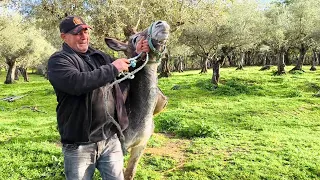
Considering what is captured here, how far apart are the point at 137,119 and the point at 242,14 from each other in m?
25.3

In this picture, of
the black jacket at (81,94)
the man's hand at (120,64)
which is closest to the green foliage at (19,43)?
the black jacket at (81,94)

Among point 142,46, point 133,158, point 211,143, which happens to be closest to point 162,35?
point 142,46

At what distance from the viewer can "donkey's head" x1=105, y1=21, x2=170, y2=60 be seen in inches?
145

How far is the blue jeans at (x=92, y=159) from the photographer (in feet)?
11.4

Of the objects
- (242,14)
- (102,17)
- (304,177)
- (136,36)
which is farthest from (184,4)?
(136,36)

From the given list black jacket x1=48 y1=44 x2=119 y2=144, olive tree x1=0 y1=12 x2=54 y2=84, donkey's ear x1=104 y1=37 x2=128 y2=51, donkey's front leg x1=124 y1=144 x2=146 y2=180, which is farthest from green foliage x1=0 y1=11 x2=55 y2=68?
black jacket x1=48 y1=44 x2=119 y2=144

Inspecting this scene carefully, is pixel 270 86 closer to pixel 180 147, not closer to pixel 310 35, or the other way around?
pixel 310 35

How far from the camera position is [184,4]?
2309cm

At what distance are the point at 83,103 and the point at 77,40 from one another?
70 cm

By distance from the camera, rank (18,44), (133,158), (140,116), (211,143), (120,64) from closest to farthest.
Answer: (120,64), (140,116), (133,158), (211,143), (18,44)

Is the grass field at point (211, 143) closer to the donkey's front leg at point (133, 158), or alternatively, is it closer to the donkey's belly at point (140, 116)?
the donkey's front leg at point (133, 158)

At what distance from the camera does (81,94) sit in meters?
3.29

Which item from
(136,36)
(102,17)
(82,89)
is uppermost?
(102,17)

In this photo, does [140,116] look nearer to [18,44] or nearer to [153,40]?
[153,40]
